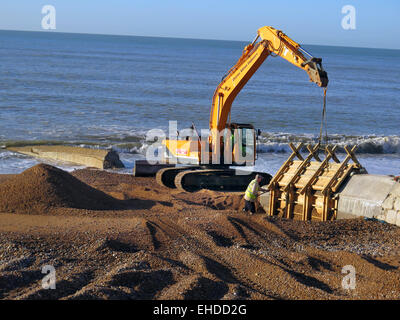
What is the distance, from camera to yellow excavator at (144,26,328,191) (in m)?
17.3

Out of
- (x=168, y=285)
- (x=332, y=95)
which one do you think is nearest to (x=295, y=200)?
(x=168, y=285)

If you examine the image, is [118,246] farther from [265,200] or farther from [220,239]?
[265,200]

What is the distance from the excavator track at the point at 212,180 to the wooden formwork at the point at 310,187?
380 cm

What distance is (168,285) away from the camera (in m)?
8.95

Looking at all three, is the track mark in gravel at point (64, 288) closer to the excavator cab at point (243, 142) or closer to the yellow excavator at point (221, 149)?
the yellow excavator at point (221, 149)

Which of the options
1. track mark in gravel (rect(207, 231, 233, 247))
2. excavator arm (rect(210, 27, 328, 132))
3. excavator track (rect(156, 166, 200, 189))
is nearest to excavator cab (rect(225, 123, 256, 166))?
excavator arm (rect(210, 27, 328, 132))

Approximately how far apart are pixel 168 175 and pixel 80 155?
5.53 meters

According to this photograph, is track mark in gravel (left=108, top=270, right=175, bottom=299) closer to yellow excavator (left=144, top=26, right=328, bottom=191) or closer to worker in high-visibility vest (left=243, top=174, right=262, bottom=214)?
worker in high-visibility vest (left=243, top=174, right=262, bottom=214)

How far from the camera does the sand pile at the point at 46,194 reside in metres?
14.3

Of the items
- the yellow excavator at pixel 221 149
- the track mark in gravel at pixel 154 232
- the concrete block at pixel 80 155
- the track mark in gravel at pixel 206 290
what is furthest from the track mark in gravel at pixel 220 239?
the concrete block at pixel 80 155

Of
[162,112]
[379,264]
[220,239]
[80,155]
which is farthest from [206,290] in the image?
[162,112]

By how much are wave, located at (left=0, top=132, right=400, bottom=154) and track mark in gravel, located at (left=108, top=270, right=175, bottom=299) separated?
17952 millimetres

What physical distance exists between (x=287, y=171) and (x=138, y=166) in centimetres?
723

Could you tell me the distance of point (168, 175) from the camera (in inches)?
750
